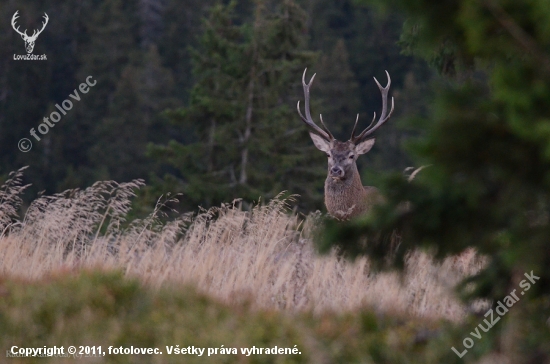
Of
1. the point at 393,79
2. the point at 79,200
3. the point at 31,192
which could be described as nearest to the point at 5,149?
the point at 31,192

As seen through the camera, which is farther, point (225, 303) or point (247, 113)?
point (247, 113)

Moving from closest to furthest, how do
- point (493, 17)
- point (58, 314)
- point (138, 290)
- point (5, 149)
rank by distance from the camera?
point (493, 17), point (58, 314), point (138, 290), point (5, 149)

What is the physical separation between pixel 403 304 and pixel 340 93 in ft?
127

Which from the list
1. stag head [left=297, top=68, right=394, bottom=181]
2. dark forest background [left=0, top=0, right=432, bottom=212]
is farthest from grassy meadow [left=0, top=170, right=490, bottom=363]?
dark forest background [left=0, top=0, right=432, bottom=212]

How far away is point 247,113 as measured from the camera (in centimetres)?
2566

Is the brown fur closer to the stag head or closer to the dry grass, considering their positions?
the stag head

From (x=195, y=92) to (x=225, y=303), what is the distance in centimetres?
2008

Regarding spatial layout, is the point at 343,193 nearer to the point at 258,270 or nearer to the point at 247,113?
the point at 258,270

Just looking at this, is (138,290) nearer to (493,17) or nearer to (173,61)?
(493,17)

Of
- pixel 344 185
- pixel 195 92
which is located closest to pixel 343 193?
pixel 344 185

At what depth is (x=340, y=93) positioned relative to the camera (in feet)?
146

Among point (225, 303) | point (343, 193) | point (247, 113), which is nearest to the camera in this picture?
point (225, 303)

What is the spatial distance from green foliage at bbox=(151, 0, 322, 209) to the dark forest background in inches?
1.5

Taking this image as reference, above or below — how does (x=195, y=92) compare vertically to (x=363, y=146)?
above
